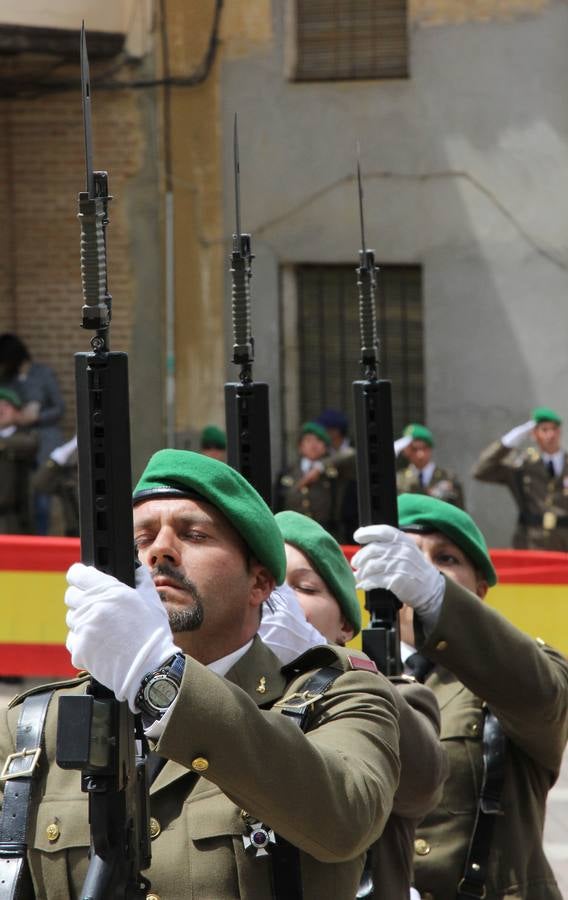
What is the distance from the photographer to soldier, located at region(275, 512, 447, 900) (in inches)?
147

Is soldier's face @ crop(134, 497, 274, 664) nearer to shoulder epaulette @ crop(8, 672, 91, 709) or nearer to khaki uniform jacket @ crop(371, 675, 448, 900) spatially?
shoulder epaulette @ crop(8, 672, 91, 709)

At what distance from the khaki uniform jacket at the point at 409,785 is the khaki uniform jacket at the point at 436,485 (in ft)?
32.0

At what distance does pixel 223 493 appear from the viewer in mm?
3486

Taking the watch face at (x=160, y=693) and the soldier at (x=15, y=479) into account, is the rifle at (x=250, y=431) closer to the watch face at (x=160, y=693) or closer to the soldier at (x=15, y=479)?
the watch face at (x=160, y=693)

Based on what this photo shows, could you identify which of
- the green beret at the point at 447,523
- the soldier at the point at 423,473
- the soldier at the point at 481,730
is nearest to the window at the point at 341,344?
the soldier at the point at 423,473

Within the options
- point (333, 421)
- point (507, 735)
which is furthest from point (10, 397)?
point (507, 735)

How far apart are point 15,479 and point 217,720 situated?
11.1 m

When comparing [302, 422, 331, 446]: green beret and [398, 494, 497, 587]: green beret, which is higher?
[398, 494, 497, 587]: green beret

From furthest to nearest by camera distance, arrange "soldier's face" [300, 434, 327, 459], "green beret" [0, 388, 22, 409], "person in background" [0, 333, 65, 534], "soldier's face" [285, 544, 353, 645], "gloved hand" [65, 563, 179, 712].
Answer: "person in background" [0, 333, 65, 534] < "soldier's face" [300, 434, 327, 459] < "green beret" [0, 388, 22, 409] < "soldier's face" [285, 544, 353, 645] < "gloved hand" [65, 563, 179, 712]

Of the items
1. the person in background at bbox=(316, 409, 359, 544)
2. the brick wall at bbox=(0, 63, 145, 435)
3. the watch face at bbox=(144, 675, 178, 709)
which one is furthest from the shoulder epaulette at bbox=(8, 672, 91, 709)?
the brick wall at bbox=(0, 63, 145, 435)

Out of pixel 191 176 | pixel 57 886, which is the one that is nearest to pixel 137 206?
pixel 191 176

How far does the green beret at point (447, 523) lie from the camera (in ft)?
16.1

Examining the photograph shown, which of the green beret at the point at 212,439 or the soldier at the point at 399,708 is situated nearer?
the soldier at the point at 399,708

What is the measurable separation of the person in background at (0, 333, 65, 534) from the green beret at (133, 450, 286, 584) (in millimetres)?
12051
